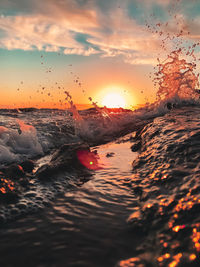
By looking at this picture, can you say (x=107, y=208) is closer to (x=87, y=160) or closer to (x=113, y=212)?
(x=113, y=212)

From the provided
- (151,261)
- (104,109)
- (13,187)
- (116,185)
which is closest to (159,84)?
(104,109)

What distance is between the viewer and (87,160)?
4.49 metres

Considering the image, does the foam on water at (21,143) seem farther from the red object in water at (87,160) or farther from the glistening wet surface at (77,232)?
the glistening wet surface at (77,232)

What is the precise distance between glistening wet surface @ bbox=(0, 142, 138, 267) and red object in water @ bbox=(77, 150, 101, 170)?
1098mm

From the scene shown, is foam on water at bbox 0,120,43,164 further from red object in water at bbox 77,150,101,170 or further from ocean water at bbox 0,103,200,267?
ocean water at bbox 0,103,200,267

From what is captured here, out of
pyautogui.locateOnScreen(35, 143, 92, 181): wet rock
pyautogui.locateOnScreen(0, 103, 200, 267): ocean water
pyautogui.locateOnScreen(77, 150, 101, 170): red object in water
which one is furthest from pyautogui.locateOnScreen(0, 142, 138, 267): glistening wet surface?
pyautogui.locateOnScreen(77, 150, 101, 170): red object in water

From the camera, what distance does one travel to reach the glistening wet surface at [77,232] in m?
1.69

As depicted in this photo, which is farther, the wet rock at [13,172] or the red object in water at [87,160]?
the red object in water at [87,160]

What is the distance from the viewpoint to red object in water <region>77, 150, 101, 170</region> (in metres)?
4.23

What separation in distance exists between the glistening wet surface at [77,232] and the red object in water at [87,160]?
1098mm

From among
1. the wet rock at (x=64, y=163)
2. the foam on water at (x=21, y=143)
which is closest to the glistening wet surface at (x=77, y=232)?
the wet rock at (x=64, y=163)

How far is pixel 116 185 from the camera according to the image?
3174 mm

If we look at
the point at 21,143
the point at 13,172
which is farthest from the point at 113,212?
the point at 21,143

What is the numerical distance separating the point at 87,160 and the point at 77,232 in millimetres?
2487
